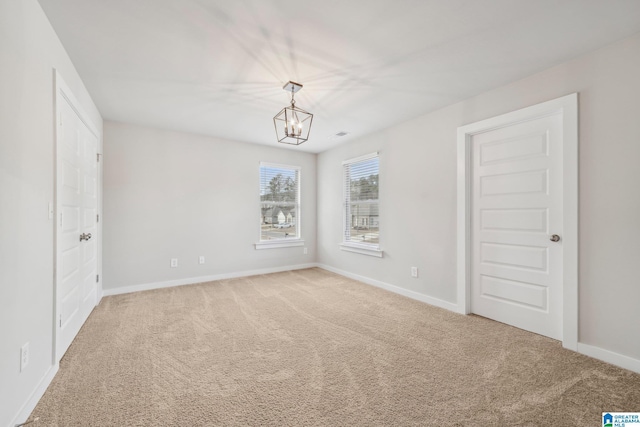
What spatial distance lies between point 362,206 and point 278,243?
182 centimetres

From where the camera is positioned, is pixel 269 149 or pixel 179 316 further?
pixel 269 149

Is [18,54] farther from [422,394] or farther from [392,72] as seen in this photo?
[422,394]

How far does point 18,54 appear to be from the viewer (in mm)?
1536

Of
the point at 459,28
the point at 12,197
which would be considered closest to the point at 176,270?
the point at 12,197

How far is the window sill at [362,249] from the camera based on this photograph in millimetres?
4387

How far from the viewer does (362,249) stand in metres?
4.66

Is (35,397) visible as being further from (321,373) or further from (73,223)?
(321,373)

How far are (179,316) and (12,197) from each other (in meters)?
2.09

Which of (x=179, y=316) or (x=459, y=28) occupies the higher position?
(x=459, y=28)

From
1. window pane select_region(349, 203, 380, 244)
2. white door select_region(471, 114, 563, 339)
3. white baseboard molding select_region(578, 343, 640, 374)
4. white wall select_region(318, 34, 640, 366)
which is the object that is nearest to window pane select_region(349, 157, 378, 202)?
window pane select_region(349, 203, 380, 244)

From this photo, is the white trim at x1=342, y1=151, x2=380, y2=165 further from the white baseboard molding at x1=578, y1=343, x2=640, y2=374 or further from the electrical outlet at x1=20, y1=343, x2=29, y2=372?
the electrical outlet at x1=20, y1=343, x2=29, y2=372

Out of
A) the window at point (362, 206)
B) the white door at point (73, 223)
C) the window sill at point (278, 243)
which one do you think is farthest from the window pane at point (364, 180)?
the white door at point (73, 223)

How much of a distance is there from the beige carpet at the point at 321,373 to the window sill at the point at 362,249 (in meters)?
1.22

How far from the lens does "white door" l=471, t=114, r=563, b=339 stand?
2.57 meters
